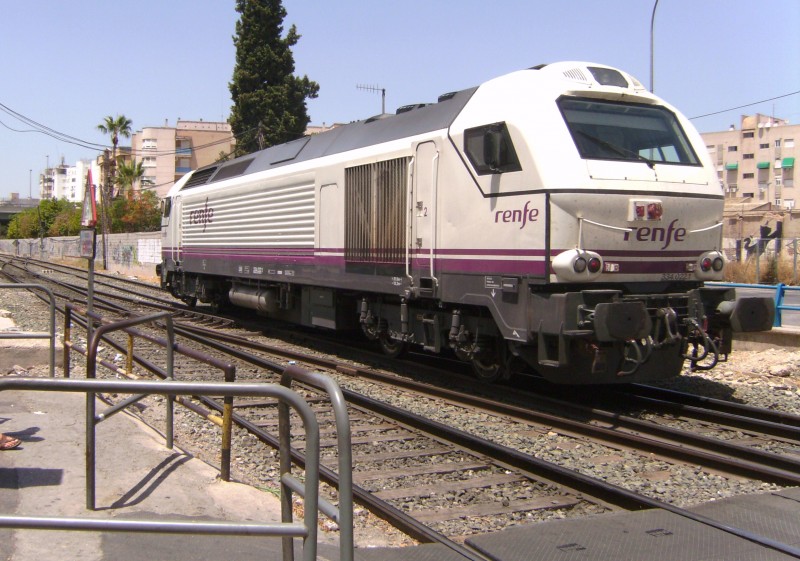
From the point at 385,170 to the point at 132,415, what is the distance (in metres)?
4.58

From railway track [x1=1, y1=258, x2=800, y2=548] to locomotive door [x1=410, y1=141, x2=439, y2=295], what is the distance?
54.1 inches

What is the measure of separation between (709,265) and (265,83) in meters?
35.9

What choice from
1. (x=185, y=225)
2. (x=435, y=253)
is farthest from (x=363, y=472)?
(x=185, y=225)

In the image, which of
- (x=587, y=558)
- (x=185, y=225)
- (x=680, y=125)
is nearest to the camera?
(x=587, y=558)

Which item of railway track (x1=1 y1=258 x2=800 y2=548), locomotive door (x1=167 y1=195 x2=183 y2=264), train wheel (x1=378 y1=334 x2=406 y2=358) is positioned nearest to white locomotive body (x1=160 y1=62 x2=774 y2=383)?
train wheel (x1=378 y1=334 x2=406 y2=358)

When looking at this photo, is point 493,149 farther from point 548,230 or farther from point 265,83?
point 265,83

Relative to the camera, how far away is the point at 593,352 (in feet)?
25.7

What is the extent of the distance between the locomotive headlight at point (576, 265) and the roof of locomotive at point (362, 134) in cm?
248

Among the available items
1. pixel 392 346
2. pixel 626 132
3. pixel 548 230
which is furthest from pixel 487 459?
pixel 392 346

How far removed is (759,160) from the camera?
79.6m

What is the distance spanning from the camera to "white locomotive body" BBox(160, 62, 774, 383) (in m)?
7.73

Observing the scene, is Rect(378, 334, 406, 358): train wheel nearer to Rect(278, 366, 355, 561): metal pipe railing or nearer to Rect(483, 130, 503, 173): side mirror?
Rect(483, 130, 503, 173): side mirror

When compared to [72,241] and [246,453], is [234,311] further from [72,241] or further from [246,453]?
[72,241]

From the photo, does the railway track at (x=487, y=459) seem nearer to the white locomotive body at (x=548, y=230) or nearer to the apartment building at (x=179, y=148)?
the white locomotive body at (x=548, y=230)
